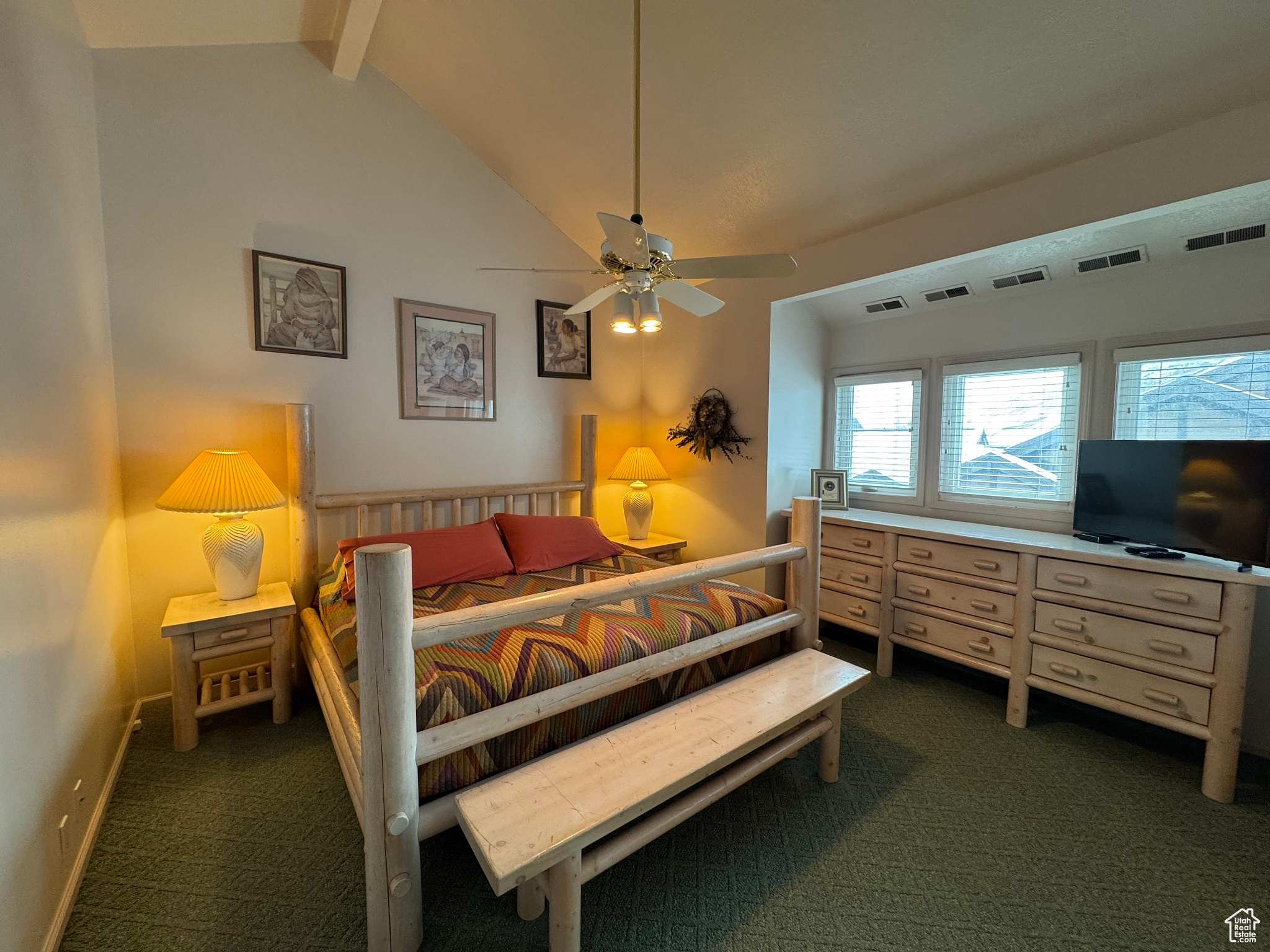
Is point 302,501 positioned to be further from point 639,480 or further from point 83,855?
point 639,480

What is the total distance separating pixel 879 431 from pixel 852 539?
0.93 meters

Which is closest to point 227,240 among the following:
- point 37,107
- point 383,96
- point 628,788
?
point 37,107

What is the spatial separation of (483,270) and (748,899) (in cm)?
342

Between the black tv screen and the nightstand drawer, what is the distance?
13.1 ft

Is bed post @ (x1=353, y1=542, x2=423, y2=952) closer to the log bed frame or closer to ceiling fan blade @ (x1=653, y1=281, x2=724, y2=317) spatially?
the log bed frame

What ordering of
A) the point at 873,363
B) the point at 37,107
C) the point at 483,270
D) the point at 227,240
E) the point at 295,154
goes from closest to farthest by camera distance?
1. the point at 37,107
2. the point at 227,240
3. the point at 295,154
4. the point at 483,270
5. the point at 873,363

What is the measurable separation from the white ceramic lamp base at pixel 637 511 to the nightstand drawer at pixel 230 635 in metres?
2.22

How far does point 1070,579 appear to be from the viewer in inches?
91.4

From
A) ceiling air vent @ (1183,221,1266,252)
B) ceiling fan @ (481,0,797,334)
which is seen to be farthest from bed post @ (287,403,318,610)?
ceiling air vent @ (1183,221,1266,252)

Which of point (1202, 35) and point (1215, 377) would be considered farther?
point (1215, 377)

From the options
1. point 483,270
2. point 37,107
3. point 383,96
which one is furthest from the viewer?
point 483,270

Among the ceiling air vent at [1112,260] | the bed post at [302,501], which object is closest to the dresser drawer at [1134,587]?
the ceiling air vent at [1112,260]

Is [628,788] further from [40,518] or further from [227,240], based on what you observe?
[227,240]

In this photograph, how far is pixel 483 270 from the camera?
331cm
